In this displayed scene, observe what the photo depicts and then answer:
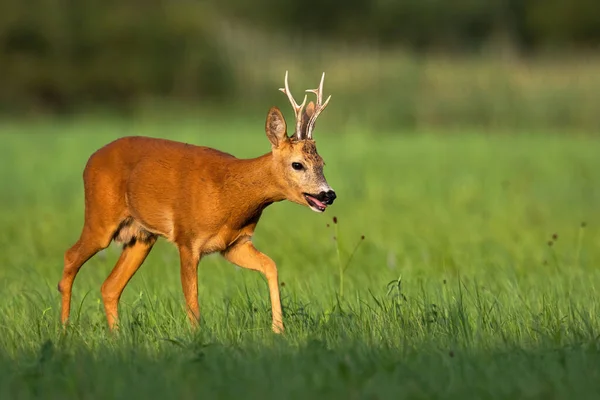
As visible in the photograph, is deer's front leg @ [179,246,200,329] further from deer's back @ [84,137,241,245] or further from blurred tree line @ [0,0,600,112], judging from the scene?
blurred tree line @ [0,0,600,112]

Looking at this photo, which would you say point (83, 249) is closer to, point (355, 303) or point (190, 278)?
point (190, 278)

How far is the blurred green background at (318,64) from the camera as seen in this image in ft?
113

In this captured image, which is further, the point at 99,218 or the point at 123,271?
the point at 123,271

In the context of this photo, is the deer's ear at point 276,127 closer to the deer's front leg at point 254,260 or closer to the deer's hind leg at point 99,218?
the deer's front leg at point 254,260

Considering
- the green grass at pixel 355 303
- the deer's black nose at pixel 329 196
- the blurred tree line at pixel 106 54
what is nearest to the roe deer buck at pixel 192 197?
the deer's black nose at pixel 329 196

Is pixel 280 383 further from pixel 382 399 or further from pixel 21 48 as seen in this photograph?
pixel 21 48

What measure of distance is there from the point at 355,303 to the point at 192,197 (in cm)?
126

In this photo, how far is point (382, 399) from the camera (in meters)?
5.25

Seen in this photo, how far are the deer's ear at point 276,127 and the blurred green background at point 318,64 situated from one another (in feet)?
82.9

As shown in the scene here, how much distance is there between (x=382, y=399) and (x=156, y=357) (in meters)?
1.45

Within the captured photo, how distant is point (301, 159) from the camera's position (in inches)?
296

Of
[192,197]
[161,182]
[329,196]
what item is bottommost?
[329,196]

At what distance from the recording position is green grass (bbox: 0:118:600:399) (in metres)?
5.62

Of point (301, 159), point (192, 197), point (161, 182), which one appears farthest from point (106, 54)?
point (301, 159)
